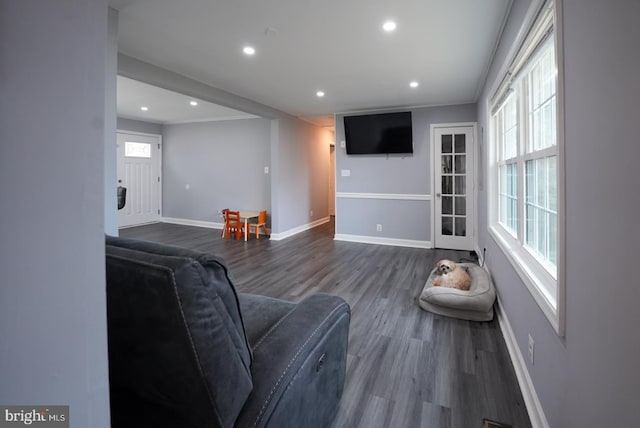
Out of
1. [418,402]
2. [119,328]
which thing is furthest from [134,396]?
[418,402]

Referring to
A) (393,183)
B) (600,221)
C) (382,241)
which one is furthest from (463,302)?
(393,183)

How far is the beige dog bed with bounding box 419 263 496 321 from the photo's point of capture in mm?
2672

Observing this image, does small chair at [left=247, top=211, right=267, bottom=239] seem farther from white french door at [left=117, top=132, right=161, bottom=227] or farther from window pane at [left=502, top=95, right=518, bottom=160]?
window pane at [left=502, top=95, right=518, bottom=160]

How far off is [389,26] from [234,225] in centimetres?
488

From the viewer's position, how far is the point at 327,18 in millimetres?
2525

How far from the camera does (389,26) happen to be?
2658mm

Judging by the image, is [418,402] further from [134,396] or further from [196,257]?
[196,257]

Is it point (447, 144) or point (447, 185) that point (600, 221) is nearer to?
point (447, 185)

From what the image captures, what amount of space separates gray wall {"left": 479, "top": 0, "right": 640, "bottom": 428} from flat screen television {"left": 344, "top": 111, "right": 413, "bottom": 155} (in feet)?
14.5

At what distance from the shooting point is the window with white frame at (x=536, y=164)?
5.02 ft

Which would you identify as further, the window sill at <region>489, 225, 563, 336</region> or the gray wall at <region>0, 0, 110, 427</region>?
the window sill at <region>489, 225, 563, 336</region>

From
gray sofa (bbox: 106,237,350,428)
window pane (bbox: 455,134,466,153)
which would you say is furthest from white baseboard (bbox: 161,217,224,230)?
gray sofa (bbox: 106,237,350,428)

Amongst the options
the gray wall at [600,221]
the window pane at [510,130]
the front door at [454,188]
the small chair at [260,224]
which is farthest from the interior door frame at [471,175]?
the gray wall at [600,221]

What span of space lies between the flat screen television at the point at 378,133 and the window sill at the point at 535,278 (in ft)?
10.7
